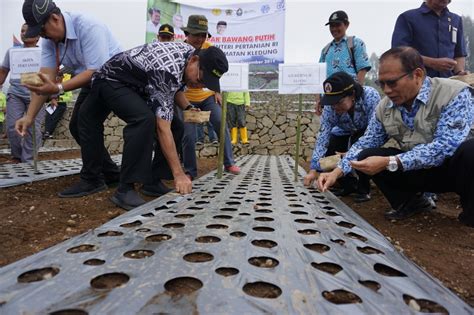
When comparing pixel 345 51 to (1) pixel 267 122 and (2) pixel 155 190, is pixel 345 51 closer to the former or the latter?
(2) pixel 155 190

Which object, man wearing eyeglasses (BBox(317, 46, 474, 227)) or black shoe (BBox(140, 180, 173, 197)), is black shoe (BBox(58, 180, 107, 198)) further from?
man wearing eyeglasses (BBox(317, 46, 474, 227))

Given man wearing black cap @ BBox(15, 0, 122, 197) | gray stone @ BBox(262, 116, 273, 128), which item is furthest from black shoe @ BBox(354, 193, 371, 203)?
gray stone @ BBox(262, 116, 273, 128)

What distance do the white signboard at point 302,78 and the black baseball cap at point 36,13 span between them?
5.82ft

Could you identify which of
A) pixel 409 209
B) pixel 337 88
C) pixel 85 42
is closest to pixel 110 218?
pixel 85 42

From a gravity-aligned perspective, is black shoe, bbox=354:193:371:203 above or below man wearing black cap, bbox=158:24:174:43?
below

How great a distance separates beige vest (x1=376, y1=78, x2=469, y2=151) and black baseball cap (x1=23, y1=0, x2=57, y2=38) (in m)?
2.15

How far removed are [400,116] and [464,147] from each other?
370mm

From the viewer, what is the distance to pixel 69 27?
2232 millimetres

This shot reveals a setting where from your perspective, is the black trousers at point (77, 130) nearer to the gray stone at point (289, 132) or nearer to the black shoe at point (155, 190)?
the black shoe at point (155, 190)

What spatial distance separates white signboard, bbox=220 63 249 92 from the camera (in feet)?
10.1

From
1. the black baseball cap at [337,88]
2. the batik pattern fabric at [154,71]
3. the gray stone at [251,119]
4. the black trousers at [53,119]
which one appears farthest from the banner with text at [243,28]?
the batik pattern fabric at [154,71]

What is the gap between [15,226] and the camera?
1.79 m

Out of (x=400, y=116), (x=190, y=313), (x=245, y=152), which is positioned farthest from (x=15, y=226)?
(x=245, y=152)

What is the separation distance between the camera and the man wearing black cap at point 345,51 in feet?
11.6
